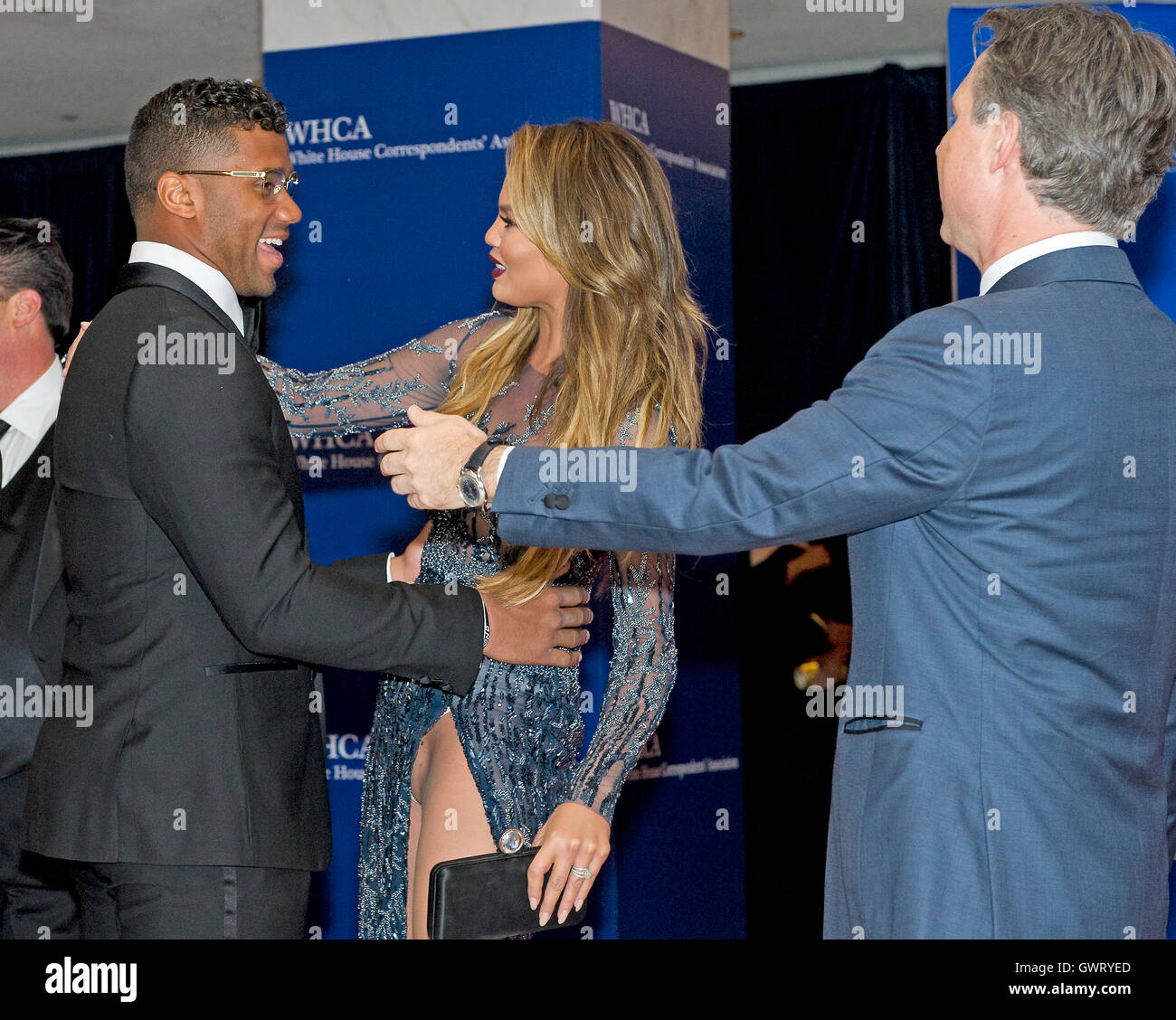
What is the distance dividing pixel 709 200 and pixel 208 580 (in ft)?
8.64

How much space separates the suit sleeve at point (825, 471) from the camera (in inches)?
63.4

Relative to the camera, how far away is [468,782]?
2.46 m

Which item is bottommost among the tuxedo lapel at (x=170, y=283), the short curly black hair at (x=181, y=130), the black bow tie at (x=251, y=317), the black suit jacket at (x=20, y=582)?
the black suit jacket at (x=20, y=582)

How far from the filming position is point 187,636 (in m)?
2.02

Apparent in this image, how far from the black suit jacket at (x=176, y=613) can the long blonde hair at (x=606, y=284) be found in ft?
1.69

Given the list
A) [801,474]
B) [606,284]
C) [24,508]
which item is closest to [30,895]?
[24,508]

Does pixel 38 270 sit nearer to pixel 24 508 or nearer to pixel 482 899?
pixel 24 508

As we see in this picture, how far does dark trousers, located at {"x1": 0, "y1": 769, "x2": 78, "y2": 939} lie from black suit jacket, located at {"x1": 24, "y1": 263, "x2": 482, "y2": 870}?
1276mm

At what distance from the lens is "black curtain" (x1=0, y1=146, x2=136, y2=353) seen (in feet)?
30.0

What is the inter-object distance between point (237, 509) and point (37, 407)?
1614mm
